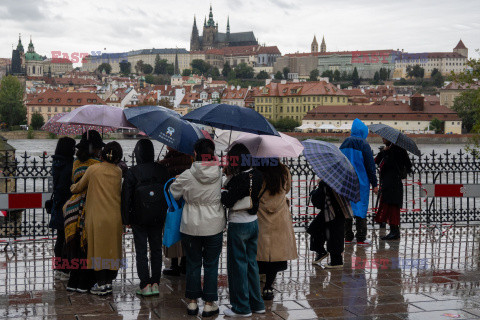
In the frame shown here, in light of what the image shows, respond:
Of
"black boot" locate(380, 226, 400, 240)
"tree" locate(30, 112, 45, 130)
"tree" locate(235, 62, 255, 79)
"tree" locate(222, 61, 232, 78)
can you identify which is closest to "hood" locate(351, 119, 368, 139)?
"black boot" locate(380, 226, 400, 240)

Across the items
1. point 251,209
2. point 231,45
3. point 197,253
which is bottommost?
point 197,253

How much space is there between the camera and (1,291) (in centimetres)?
499

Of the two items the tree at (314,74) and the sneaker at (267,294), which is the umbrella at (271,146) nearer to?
the sneaker at (267,294)

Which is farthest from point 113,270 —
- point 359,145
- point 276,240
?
point 359,145

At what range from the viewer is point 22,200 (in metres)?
6.61

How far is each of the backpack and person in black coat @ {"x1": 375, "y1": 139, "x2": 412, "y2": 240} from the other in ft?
10.6

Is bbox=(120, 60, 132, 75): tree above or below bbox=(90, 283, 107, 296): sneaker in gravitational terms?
above

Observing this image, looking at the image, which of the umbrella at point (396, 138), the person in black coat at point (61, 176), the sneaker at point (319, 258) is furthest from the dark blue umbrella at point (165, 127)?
the umbrella at point (396, 138)

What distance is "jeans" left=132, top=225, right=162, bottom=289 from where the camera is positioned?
476 cm

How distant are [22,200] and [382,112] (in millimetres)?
77926

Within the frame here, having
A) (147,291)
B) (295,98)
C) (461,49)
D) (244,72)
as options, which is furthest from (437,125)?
(147,291)

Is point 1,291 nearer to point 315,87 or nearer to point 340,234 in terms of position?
point 340,234

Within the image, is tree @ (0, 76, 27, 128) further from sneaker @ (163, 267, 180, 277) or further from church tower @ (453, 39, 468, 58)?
church tower @ (453, 39, 468, 58)

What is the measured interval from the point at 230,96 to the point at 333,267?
322 ft
